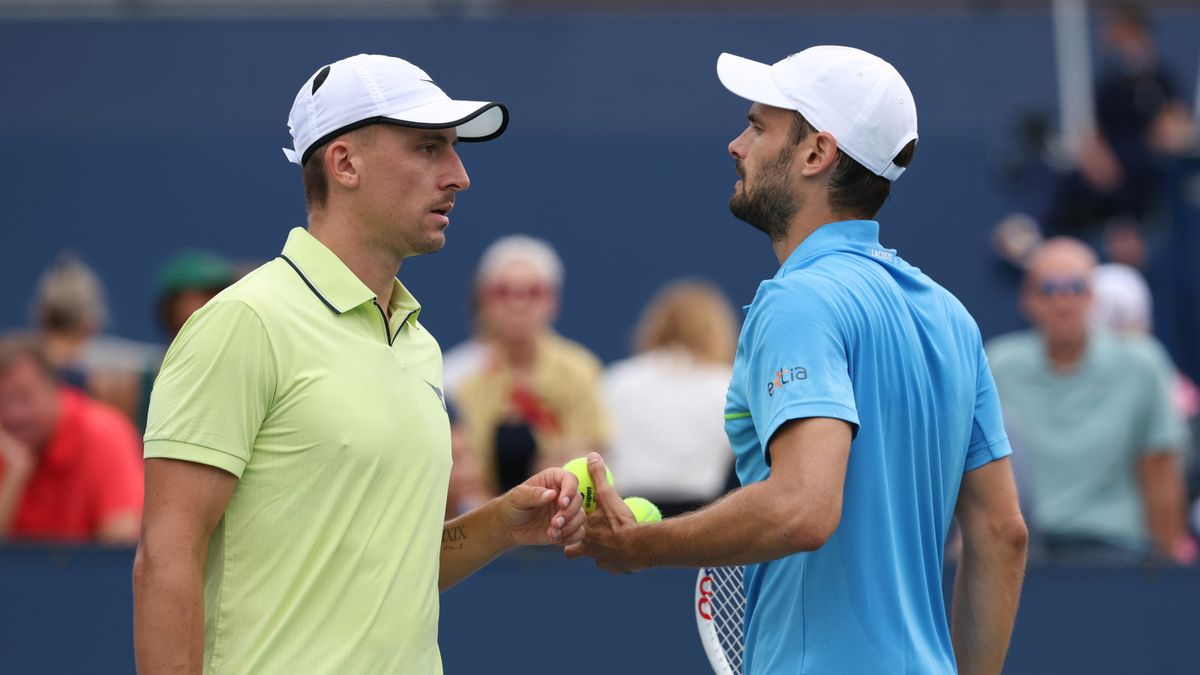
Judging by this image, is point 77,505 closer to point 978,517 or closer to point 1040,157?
point 978,517

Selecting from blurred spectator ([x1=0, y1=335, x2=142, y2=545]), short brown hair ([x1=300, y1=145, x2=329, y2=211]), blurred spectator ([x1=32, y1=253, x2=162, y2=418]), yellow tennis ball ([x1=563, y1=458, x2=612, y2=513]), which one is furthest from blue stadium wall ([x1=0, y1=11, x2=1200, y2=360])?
short brown hair ([x1=300, y1=145, x2=329, y2=211])

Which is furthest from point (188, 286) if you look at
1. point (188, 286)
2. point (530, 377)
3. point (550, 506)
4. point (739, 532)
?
point (739, 532)

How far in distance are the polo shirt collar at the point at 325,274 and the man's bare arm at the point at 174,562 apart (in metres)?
0.40

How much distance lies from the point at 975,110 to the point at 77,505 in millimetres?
6434

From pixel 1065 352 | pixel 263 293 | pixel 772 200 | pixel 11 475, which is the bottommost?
pixel 263 293

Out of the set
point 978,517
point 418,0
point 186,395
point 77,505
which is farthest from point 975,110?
point 186,395

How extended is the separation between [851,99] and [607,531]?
0.96 metres

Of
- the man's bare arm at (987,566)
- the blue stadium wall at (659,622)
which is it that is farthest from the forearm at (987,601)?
the blue stadium wall at (659,622)

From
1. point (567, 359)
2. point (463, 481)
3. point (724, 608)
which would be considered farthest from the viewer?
point (567, 359)

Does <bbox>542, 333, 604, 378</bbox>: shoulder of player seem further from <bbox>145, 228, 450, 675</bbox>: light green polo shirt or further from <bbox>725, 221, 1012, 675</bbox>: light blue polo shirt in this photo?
<bbox>145, 228, 450, 675</bbox>: light green polo shirt

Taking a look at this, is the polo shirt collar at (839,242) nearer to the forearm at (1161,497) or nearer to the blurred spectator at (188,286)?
the blurred spectator at (188,286)

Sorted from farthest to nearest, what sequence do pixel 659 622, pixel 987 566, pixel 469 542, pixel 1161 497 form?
pixel 1161 497, pixel 659 622, pixel 469 542, pixel 987 566

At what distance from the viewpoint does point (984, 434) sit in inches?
129

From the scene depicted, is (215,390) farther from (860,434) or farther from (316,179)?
(860,434)
